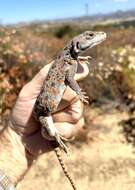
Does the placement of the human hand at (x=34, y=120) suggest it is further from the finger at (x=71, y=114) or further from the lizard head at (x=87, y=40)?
the lizard head at (x=87, y=40)

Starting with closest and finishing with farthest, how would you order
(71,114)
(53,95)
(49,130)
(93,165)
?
(53,95) → (49,130) → (71,114) → (93,165)

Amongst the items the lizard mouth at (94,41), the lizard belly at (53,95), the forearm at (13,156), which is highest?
the lizard mouth at (94,41)

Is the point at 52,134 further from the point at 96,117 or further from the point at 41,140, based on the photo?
the point at 96,117

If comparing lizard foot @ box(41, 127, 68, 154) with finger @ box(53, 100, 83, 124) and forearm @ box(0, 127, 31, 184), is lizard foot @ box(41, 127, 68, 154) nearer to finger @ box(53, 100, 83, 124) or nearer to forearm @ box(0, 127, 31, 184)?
finger @ box(53, 100, 83, 124)

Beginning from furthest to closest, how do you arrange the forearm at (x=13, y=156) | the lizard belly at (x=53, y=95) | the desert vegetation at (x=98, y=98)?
the desert vegetation at (x=98, y=98), the forearm at (x=13, y=156), the lizard belly at (x=53, y=95)

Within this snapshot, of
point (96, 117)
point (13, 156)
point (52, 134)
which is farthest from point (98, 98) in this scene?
point (52, 134)

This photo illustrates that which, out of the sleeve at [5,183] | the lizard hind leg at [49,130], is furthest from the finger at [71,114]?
the sleeve at [5,183]
